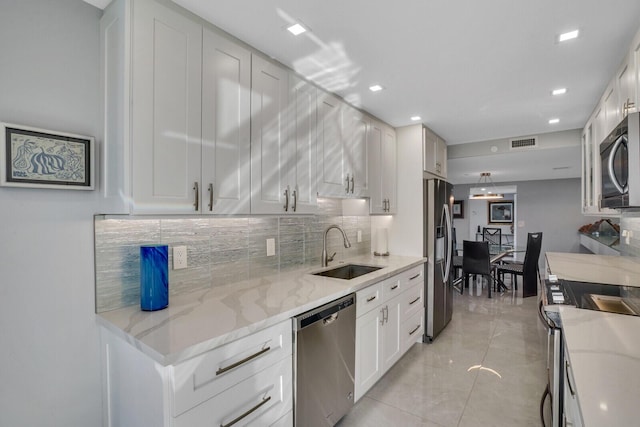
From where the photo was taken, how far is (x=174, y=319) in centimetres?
144

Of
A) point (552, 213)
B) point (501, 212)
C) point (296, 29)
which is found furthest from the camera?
point (501, 212)

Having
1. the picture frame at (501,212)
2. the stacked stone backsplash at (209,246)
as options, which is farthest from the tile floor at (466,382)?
the picture frame at (501,212)

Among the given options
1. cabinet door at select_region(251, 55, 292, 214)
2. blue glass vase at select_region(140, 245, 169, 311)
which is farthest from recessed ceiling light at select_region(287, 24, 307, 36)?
blue glass vase at select_region(140, 245, 169, 311)

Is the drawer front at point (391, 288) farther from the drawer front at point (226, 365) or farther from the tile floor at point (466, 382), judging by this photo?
the drawer front at point (226, 365)

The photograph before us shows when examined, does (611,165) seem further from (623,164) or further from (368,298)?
(368,298)

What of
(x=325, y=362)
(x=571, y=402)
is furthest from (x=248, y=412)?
(x=571, y=402)

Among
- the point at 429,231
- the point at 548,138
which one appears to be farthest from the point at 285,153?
the point at 548,138

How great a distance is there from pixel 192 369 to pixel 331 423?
1.13m

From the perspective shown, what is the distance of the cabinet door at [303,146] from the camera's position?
2170 millimetres

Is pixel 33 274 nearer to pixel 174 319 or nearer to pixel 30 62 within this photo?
pixel 174 319

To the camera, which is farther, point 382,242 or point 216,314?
point 382,242

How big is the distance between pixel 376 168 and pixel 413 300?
52.9 inches

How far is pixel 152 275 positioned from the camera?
1.53 meters

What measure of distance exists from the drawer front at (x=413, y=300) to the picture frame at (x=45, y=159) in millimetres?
2490
